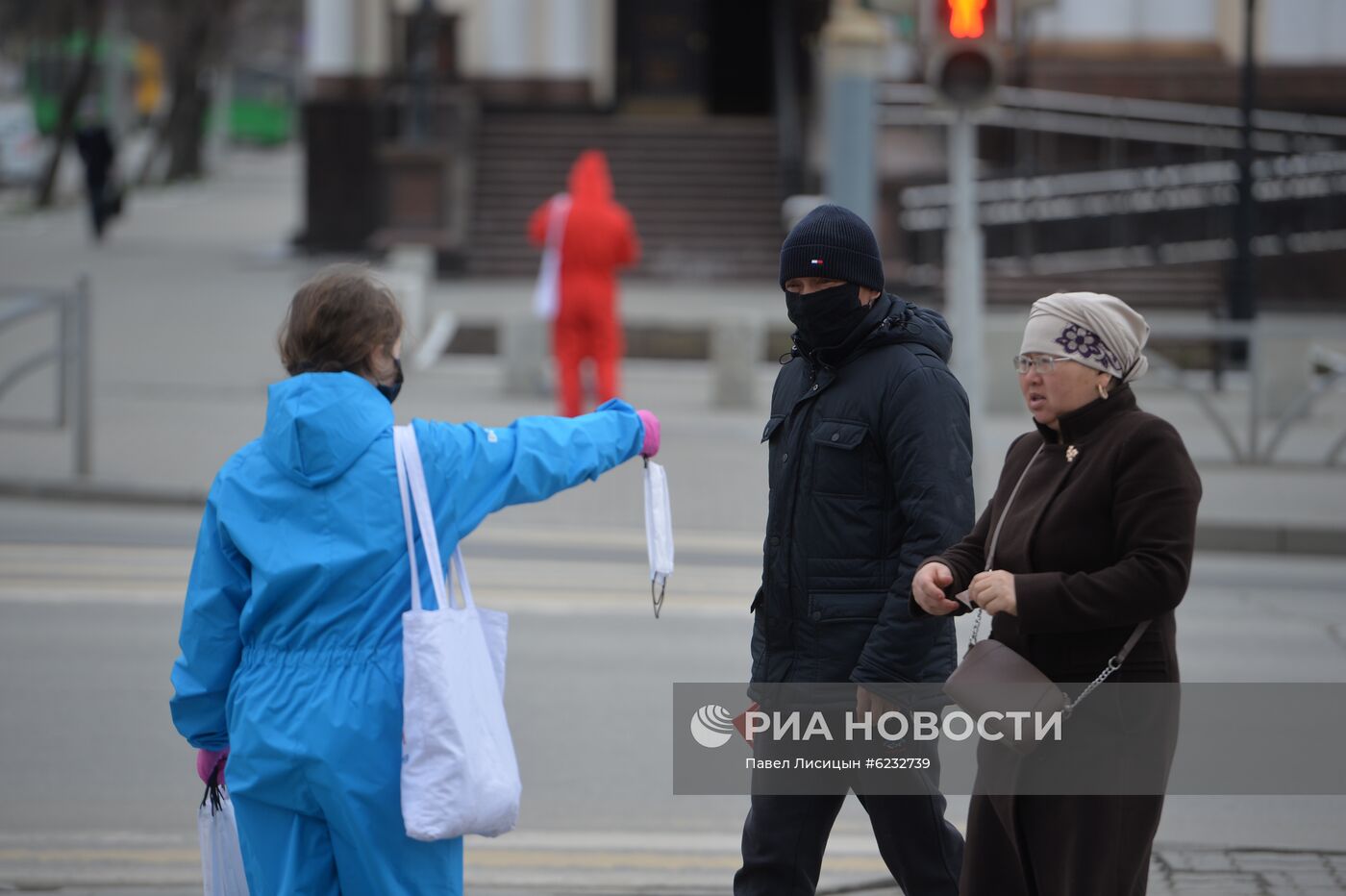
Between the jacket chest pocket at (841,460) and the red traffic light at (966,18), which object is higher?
the red traffic light at (966,18)

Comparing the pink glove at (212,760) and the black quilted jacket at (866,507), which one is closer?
the pink glove at (212,760)

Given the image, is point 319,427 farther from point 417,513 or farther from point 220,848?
point 220,848

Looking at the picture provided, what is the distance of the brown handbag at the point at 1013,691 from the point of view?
141 inches

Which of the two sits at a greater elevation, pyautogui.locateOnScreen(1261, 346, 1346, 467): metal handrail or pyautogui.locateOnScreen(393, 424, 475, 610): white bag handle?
pyautogui.locateOnScreen(393, 424, 475, 610): white bag handle

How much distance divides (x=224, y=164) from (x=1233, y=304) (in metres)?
45.8

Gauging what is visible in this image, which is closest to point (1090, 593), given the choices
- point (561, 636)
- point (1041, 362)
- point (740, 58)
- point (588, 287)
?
point (1041, 362)

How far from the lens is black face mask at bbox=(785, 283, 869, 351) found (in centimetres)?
404

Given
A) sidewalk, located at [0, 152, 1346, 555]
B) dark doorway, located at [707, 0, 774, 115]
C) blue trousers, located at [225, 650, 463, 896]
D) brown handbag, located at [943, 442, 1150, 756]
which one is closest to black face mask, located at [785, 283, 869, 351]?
brown handbag, located at [943, 442, 1150, 756]

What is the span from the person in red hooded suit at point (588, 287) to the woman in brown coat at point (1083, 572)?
35.5 feet

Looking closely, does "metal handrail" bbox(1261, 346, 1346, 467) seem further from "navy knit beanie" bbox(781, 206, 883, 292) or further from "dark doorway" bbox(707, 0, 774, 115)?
"dark doorway" bbox(707, 0, 774, 115)

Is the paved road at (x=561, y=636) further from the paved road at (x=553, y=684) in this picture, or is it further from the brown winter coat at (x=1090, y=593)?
the brown winter coat at (x=1090, y=593)

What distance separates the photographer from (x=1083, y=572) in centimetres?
355

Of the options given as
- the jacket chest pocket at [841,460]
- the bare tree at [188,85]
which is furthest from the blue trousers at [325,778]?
the bare tree at [188,85]

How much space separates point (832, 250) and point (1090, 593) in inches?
39.2
